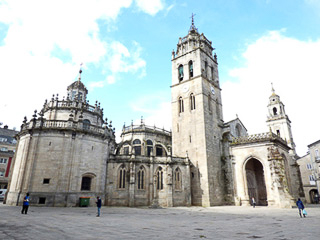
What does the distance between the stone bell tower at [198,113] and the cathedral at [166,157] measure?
0.15 metres

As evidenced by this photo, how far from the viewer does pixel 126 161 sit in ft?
92.7

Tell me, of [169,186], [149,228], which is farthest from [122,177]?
[149,228]

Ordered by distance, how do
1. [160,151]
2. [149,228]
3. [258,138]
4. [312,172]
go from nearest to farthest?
[149,228]
[258,138]
[160,151]
[312,172]

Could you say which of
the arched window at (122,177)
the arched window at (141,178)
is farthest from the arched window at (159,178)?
the arched window at (122,177)

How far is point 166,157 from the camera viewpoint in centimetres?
2998

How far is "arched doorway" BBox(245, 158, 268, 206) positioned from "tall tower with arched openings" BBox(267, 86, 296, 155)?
21036 millimetres

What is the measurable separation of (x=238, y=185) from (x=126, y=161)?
54.7ft

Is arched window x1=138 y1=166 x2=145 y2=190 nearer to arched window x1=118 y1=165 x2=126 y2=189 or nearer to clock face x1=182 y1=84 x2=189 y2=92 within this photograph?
arched window x1=118 y1=165 x2=126 y2=189

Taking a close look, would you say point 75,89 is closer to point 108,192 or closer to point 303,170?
point 108,192

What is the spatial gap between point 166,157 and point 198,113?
8841 millimetres

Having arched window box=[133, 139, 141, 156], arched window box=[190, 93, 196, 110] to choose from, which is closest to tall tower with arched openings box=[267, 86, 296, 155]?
arched window box=[190, 93, 196, 110]

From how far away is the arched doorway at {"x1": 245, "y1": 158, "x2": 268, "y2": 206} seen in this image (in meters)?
34.4

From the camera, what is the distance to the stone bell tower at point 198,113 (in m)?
30.5

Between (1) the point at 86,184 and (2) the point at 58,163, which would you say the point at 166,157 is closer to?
(1) the point at 86,184
